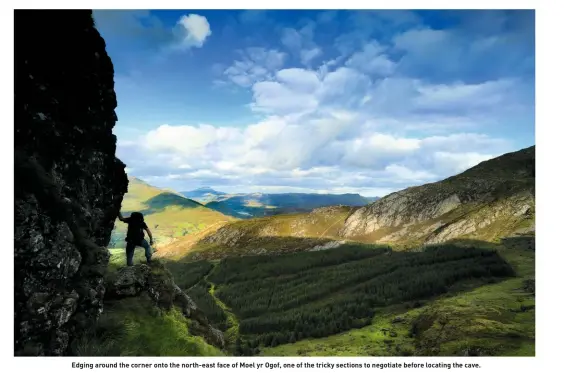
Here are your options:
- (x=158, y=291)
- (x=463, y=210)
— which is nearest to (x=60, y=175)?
(x=158, y=291)

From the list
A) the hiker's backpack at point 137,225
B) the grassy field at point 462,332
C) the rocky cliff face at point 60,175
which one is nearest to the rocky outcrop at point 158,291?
the hiker's backpack at point 137,225

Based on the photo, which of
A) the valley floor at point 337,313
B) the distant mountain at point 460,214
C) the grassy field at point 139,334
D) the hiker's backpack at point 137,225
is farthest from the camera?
the distant mountain at point 460,214

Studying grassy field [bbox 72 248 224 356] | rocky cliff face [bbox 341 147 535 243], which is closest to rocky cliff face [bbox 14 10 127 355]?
grassy field [bbox 72 248 224 356]

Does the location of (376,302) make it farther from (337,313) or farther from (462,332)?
(462,332)

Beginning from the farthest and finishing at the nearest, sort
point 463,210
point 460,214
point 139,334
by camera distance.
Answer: point 463,210 → point 460,214 → point 139,334

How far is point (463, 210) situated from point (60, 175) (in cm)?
17349

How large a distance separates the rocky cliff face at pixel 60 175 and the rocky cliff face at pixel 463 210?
130185 millimetres

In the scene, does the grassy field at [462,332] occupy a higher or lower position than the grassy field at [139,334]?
lower

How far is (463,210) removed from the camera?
166625mm

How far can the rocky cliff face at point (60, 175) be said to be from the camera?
13.9m

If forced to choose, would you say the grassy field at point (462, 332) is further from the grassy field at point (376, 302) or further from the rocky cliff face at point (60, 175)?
the rocky cliff face at point (60, 175)

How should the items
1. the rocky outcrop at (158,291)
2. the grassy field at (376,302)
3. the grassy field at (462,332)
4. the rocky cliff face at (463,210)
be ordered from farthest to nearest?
the rocky cliff face at (463,210), the grassy field at (376,302), the grassy field at (462,332), the rocky outcrop at (158,291)

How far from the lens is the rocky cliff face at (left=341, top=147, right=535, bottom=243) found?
13688 centimetres
